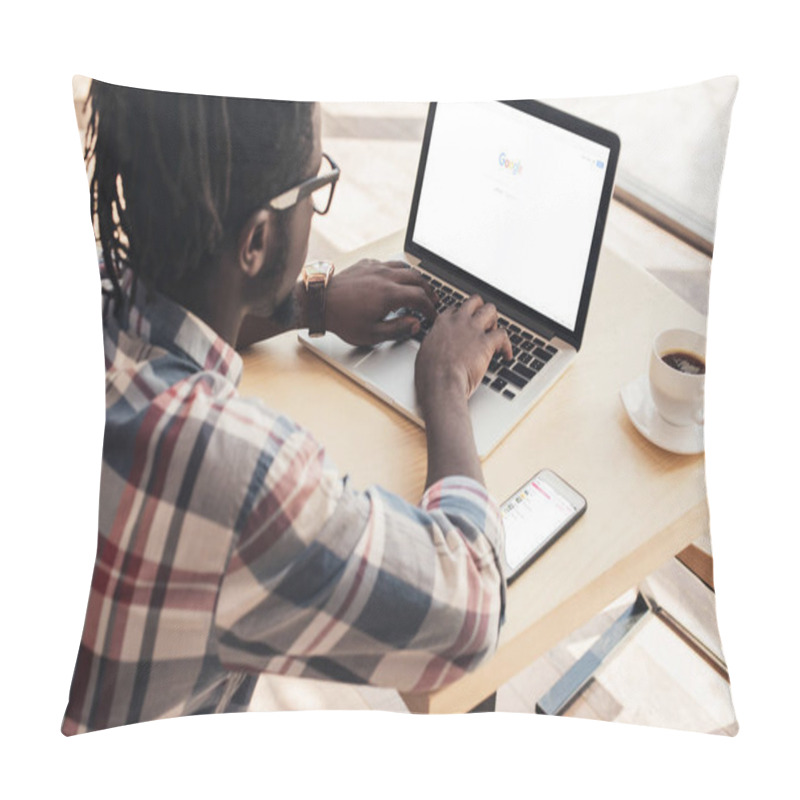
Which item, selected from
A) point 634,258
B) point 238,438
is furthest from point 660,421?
point 238,438

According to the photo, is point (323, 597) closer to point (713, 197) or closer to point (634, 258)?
point (634, 258)

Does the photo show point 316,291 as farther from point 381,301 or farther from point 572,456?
point 572,456

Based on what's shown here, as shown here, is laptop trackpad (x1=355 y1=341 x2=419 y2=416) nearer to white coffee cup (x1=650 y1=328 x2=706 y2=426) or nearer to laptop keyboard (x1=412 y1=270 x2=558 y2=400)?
laptop keyboard (x1=412 y1=270 x2=558 y2=400)

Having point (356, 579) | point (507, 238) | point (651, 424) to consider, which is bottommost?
point (356, 579)

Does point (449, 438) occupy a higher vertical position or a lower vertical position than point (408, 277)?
lower

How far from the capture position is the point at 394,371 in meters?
0.99

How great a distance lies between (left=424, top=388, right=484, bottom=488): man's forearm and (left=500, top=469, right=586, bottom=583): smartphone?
5cm

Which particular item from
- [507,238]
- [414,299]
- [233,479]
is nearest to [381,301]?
[414,299]

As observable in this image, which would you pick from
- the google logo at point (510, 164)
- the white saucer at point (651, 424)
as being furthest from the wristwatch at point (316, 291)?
the white saucer at point (651, 424)

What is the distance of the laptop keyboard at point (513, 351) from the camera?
982 mm

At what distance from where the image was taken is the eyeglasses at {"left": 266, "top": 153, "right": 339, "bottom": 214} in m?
0.92

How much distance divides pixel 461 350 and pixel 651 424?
0.72 feet

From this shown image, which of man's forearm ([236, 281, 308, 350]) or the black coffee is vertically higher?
the black coffee

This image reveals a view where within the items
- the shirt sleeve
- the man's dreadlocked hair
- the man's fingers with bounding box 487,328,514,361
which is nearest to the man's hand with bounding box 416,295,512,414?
the man's fingers with bounding box 487,328,514,361
